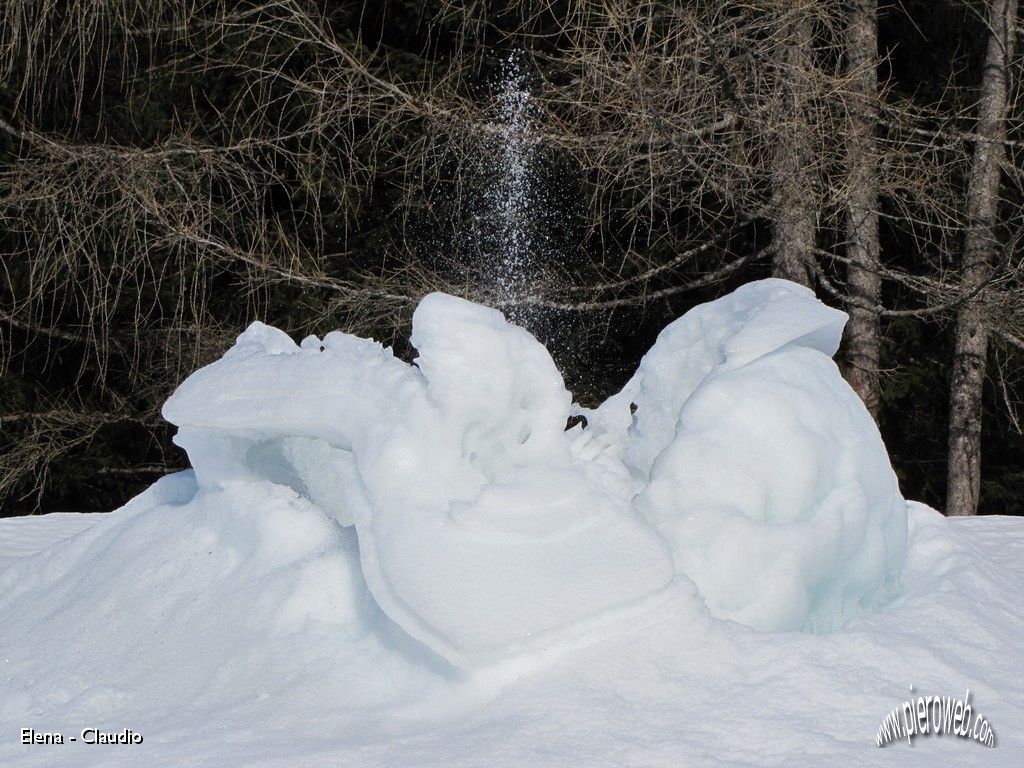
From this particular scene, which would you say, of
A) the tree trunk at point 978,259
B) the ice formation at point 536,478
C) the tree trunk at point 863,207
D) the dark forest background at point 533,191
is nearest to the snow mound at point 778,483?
the ice formation at point 536,478

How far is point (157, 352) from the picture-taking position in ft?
24.4

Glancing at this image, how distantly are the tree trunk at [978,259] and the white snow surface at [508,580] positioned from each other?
Result: 3166 millimetres

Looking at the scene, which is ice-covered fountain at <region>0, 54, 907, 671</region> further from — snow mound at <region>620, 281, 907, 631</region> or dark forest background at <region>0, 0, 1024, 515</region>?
dark forest background at <region>0, 0, 1024, 515</region>

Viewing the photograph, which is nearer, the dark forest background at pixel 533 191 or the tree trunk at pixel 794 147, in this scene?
the tree trunk at pixel 794 147

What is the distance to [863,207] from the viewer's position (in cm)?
593

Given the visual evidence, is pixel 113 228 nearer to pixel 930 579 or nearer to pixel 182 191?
pixel 182 191

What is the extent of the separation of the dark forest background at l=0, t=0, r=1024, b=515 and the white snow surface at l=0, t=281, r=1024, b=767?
265cm

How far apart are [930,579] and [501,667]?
1284 millimetres

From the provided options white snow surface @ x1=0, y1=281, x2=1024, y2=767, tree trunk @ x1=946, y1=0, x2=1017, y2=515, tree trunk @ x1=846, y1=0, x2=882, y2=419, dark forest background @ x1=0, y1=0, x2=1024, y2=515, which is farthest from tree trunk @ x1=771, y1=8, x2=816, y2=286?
white snow surface @ x1=0, y1=281, x2=1024, y2=767

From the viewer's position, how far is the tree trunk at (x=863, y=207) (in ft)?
19.2

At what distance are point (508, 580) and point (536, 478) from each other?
12.0 inches

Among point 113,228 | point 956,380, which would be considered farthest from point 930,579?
point 113,228

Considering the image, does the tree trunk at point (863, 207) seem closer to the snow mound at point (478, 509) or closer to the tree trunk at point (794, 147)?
the tree trunk at point (794, 147)

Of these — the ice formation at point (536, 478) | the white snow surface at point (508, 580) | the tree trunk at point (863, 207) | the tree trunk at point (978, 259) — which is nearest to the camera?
the white snow surface at point (508, 580)
